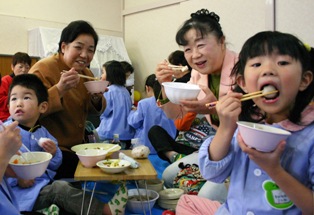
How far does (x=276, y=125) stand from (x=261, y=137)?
0.28m

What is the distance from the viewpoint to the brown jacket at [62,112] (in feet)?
7.02

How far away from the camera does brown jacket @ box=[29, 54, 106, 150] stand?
84.2 inches

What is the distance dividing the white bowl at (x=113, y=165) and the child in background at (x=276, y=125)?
0.73 m

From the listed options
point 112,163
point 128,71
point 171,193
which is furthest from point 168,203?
point 128,71

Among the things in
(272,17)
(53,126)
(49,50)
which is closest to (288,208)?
(53,126)

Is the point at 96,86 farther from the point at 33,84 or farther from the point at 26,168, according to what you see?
the point at 26,168

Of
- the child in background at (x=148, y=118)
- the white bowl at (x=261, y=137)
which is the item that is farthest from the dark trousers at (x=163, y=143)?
the white bowl at (x=261, y=137)

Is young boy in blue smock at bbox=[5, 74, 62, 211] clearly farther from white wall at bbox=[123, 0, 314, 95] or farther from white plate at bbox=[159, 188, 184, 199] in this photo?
white wall at bbox=[123, 0, 314, 95]

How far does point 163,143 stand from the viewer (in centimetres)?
314

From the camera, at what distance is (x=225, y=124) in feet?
3.23

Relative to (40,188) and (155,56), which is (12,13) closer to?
(155,56)

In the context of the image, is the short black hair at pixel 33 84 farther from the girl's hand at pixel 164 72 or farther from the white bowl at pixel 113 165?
the girl's hand at pixel 164 72

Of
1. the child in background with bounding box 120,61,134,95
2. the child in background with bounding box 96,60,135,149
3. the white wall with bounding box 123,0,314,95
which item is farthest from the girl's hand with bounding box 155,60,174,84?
the child in background with bounding box 120,61,134,95

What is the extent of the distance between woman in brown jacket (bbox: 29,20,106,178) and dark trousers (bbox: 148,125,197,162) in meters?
1.06
